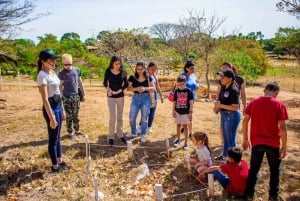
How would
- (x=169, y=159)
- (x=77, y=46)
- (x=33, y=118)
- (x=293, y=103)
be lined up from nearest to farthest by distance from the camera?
(x=169, y=159) < (x=33, y=118) < (x=293, y=103) < (x=77, y=46)

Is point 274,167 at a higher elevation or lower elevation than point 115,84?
lower

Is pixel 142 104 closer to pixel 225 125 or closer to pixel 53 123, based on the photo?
pixel 225 125

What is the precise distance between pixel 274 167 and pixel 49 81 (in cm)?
329

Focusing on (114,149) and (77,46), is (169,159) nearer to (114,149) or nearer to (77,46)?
(114,149)

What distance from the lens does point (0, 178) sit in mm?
5137

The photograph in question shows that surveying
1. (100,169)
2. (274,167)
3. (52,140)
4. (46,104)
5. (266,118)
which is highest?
(46,104)

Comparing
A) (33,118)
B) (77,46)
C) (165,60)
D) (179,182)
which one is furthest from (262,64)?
(179,182)

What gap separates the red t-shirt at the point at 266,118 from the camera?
4.02 metres

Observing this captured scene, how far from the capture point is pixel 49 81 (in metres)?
4.71

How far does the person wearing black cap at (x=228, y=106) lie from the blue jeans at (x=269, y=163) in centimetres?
96

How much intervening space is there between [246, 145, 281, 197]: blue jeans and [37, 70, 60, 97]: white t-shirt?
114 inches

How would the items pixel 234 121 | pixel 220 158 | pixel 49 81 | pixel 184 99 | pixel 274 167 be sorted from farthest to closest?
pixel 184 99, pixel 220 158, pixel 234 121, pixel 49 81, pixel 274 167

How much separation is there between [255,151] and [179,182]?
1298 mm

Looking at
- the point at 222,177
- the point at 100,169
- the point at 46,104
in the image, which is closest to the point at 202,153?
the point at 222,177
